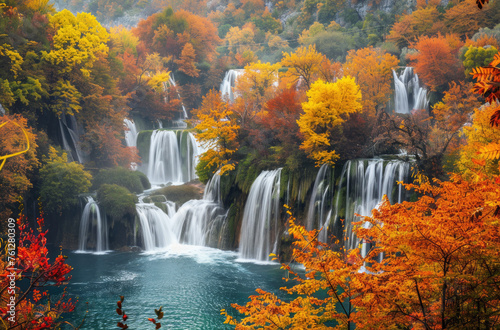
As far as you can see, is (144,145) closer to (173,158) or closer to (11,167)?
(173,158)

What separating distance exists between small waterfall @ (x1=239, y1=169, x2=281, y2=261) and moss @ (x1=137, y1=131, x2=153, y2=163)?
1632 cm

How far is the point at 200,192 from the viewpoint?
96.6 feet

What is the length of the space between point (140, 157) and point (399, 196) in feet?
79.8

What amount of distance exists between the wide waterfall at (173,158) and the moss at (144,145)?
547mm

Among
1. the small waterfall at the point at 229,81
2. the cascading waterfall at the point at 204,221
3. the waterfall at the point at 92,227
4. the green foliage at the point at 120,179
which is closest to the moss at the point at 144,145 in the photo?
the green foliage at the point at 120,179

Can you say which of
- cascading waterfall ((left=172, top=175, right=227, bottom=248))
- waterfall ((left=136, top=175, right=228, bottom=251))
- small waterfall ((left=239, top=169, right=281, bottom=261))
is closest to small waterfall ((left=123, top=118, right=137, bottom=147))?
waterfall ((left=136, top=175, right=228, bottom=251))

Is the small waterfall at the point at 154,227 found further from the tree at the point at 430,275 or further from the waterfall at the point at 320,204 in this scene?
the tree at the point at 430,275

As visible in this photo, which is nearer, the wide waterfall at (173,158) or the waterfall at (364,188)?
the waterfall at (364,188)

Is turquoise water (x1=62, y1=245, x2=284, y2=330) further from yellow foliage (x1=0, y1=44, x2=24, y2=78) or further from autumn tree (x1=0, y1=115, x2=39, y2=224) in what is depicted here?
yellow foliage (x1=0, y1=44, x2=24, y2=78)

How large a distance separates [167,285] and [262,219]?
279 inches

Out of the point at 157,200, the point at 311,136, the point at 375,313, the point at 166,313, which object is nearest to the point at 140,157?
the point at 157,200

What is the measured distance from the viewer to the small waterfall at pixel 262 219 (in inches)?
905

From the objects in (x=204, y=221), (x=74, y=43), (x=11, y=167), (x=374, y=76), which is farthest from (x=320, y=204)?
(x=74, y=43)

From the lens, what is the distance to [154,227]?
2612cm
